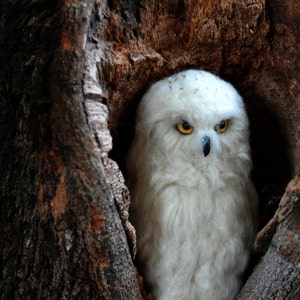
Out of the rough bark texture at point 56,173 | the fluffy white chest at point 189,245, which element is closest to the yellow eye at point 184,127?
the fluffy white chest at point 189,245

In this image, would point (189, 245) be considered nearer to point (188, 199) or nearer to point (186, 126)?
point (188, 199)

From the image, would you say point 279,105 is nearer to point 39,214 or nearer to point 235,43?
point 235,43

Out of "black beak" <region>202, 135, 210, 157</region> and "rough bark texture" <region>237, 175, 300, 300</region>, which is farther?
"black beak" <region>202, 135, 210, 157</region>

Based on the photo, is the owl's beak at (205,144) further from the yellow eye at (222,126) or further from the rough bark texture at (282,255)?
the rough bark texture at (282,255)

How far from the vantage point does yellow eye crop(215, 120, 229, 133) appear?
47.8 inches

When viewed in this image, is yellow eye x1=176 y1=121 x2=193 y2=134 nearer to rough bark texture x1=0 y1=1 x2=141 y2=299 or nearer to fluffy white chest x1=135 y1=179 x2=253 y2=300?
fluffy white chest x1=135 y1=179 x2=253 y2=300

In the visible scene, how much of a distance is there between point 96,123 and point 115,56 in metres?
0.24

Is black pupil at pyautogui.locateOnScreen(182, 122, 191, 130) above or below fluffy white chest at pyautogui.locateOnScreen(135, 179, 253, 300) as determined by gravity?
above

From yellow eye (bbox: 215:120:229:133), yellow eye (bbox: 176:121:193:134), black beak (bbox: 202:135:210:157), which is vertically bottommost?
black beak (bbox: 202:135:210:157)

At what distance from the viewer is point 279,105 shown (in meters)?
1.32

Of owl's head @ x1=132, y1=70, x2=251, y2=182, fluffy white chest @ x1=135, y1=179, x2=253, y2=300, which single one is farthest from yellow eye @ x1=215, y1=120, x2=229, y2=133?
fluffy white chest @ x1=135, y1=179, x2=253, y2=300

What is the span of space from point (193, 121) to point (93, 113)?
35 centimetres

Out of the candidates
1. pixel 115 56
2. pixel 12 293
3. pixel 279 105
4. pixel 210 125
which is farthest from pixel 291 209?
pixel 12 293

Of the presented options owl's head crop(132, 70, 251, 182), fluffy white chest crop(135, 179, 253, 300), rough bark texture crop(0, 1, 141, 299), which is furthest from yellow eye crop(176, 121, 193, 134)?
rough bark texture crop(0, 1, 141, 299)
